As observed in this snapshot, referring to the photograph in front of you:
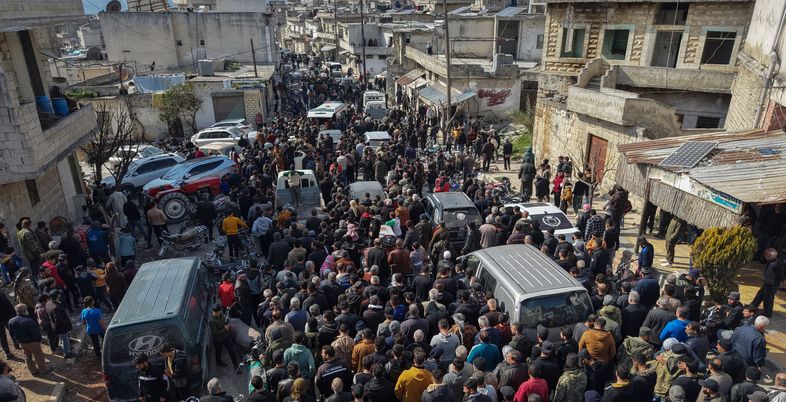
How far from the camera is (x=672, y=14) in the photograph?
20.6 metres

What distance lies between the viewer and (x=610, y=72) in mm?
19109

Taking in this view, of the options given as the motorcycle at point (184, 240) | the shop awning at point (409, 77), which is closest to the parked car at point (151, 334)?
the motorcycle at point (184, 240)

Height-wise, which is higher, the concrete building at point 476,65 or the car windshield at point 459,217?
the concrete building at point 476,65

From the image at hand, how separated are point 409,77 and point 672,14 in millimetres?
16976

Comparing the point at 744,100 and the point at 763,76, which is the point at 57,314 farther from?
the point at 744,100

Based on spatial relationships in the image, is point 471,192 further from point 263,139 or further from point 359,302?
point 263,139

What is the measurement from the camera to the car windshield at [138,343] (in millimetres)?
6762

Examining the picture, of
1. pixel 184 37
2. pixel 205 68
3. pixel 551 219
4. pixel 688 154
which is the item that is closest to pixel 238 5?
pixel 184 37

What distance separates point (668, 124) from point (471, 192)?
6228 millimetres

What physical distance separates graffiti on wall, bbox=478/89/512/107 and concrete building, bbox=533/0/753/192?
2.31 meters

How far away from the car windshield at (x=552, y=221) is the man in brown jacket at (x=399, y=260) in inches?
135

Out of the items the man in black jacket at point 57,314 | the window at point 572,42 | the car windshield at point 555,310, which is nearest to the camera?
the car windshield at point 555,310

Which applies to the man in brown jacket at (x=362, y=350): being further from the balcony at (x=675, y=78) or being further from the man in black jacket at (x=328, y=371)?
the balcony at (x=675, y=78)

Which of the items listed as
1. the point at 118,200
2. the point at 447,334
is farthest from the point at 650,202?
the point at 118,200
